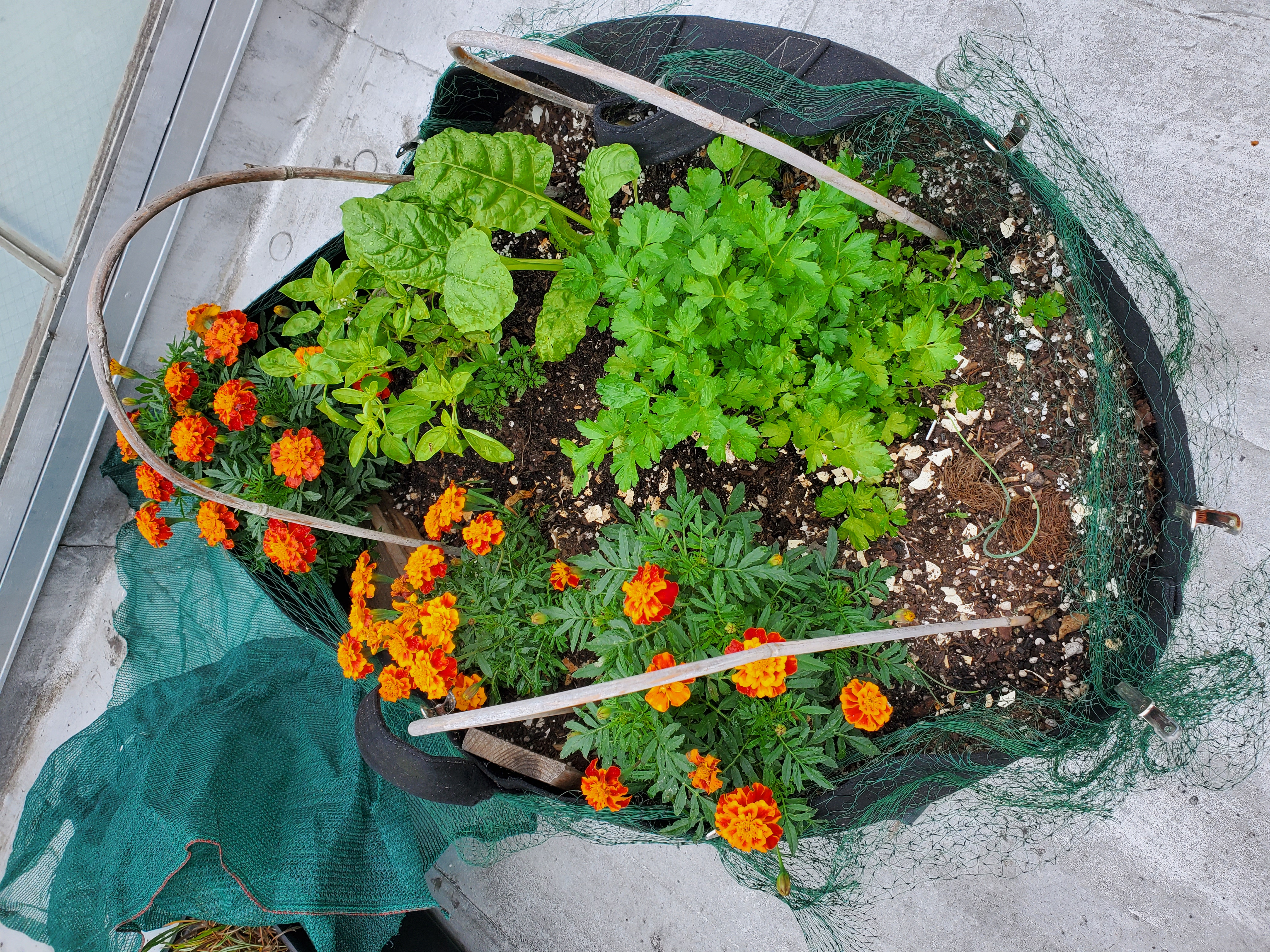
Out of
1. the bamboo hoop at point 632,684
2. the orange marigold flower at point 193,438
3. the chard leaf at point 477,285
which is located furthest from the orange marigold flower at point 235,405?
the bamboo hoop at point 632,684

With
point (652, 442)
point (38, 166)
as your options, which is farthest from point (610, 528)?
point (38, 166)

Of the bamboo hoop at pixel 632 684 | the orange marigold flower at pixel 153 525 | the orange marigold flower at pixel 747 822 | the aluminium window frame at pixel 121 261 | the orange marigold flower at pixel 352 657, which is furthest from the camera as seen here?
the aluminium window frame at pixel 121 261

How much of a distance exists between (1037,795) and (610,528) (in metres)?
1.15

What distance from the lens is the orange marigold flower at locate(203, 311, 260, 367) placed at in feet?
5.88

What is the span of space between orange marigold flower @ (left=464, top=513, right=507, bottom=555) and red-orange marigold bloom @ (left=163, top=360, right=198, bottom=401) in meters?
0.82

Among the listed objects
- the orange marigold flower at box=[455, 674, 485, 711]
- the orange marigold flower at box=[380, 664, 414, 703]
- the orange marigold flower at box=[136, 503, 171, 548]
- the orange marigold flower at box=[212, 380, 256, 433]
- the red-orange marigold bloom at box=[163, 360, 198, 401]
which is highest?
the orange marigold flower at box=[212, 380, 256, 433]

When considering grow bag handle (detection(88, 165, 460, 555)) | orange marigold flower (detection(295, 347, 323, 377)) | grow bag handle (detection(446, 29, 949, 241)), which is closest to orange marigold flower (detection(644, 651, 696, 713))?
grow bag handle (detection(88, 165, 460, 555))

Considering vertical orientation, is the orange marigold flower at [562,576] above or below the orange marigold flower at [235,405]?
above

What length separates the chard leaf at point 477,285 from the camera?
1.39 metres

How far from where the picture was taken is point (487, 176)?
1.49 meters

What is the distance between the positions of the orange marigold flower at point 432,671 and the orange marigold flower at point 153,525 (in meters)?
0.82

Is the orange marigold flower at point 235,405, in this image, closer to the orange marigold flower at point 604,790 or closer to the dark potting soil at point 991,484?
the dark potting soil at point 991,484

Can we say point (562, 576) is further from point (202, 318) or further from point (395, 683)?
point (202, 318)

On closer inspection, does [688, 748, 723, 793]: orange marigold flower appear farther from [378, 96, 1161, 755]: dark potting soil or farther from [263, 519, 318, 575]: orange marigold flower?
[263, 519, 318, 575]: orange marigold flower
